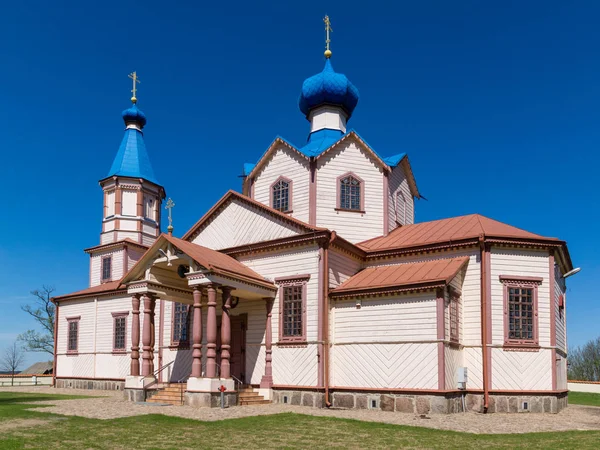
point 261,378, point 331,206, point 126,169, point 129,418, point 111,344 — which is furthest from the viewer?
point 126,169

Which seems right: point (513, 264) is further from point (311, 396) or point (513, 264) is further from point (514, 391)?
point (311, 396)

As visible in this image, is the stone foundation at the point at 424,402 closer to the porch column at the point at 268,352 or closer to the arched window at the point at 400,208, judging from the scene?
the porch column at the point at 268,352

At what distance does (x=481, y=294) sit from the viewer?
59.1ft

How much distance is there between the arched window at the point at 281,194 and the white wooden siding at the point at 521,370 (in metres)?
9.13

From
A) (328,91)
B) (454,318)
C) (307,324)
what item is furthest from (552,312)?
(328,91)

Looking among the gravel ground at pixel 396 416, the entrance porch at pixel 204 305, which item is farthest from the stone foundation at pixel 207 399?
the gravel ground at pixel 396 416

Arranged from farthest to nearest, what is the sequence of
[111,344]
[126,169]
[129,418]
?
[126,169], [111,344], [129,418]

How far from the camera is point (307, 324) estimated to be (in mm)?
18484

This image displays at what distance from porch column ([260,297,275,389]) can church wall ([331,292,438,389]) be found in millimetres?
2097

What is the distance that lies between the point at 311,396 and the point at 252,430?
5908 millimetres

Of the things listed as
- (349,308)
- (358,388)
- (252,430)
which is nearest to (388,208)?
(349,308)

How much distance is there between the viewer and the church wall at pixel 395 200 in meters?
22.9

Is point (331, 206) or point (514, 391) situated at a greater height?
point (331, 206)

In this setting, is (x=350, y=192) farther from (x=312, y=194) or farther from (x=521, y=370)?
(x=521, y=370)
